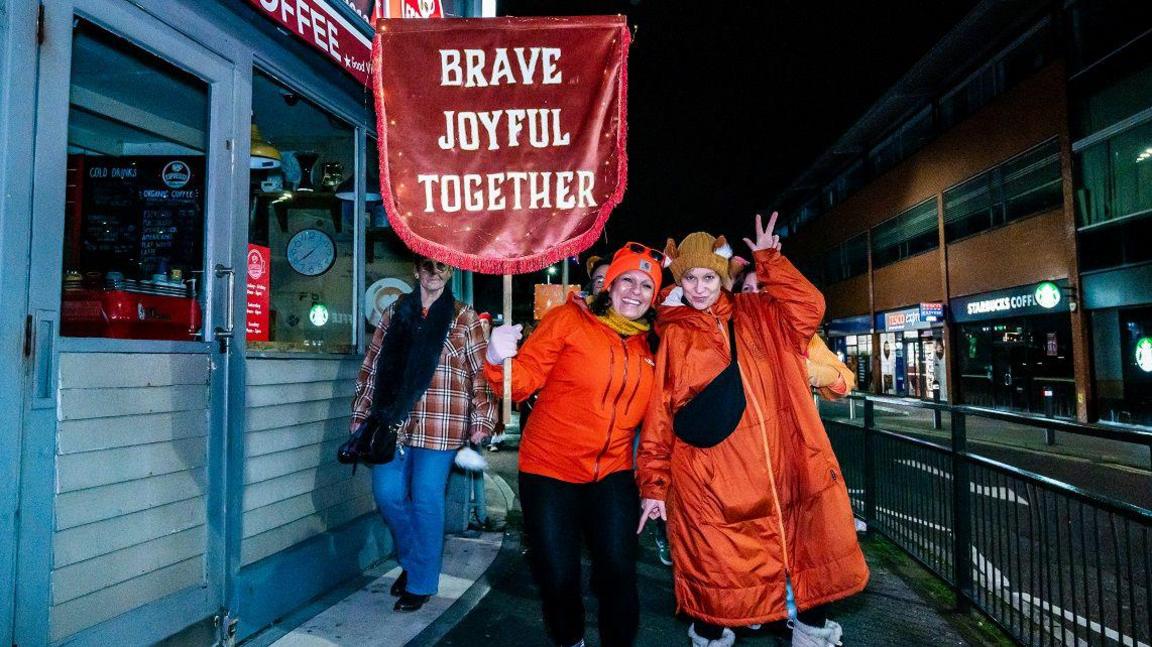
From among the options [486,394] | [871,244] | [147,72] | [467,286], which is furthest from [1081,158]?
[147,72]

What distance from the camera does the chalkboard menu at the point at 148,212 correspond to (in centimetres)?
343

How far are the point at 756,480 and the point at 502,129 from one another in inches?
78.9

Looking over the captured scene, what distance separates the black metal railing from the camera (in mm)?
2867

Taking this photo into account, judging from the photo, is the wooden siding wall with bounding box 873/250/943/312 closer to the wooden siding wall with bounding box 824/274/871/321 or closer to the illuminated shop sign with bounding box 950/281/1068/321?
the wooden siding wall with bounding box 824/274/871/321

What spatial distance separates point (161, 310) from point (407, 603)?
215 cm

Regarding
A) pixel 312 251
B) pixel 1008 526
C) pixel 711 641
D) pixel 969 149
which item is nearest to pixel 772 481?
pixel 711 641

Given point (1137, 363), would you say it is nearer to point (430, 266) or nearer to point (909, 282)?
point (909, 282)

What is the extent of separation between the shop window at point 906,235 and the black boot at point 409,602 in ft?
80.5

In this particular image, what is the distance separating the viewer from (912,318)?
25.6 metres

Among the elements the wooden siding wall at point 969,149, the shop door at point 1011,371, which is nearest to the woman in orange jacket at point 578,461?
the wooden siding wall at point 969,149

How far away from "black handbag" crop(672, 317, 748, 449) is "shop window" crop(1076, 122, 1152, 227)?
17026mm

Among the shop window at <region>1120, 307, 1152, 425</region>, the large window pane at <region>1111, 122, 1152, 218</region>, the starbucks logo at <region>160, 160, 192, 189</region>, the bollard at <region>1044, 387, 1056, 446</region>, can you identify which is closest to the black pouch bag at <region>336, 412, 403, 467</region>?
the starbucks logo at <region>160, 160, 192, 189</region>

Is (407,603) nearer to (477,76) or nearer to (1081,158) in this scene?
(477,76)

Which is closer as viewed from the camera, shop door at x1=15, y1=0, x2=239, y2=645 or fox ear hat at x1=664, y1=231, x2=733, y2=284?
shop door at x1=15, y1=0, x2=239, y2=645
